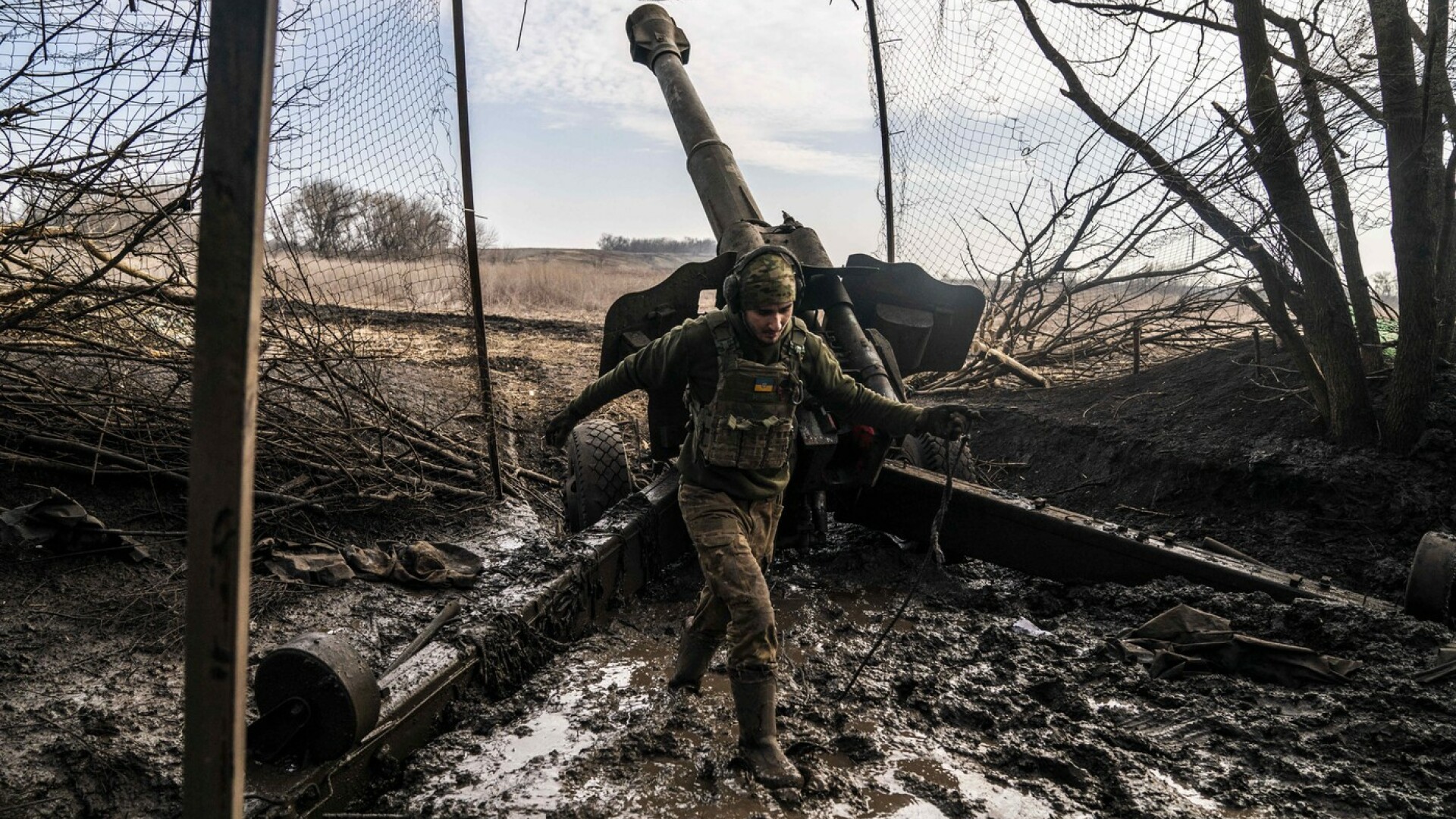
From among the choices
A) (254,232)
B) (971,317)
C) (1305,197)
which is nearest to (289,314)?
(971,317)

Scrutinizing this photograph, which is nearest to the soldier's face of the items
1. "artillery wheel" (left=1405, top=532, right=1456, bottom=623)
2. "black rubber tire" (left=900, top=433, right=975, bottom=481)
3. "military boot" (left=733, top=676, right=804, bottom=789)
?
"military boot" (left=733, top=676, right=804, bottom=789)

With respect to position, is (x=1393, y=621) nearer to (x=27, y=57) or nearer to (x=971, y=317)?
(x=971, y=317)

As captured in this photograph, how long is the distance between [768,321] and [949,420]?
0.78 meters

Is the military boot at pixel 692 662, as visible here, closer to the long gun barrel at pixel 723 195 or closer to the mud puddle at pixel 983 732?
the mud puddle at pixel 983 732

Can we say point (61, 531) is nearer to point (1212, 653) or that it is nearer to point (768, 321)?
point (768, 321)

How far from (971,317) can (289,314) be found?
13.2 ft

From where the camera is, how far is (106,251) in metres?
4.94

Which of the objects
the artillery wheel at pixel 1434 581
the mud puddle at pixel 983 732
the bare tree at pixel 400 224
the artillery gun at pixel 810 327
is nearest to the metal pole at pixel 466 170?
the bare tree at pixel 400 224

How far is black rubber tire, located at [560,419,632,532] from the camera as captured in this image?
5348 millimetres

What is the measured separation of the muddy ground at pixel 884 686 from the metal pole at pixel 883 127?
3.22 meters

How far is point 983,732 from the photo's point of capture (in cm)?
333

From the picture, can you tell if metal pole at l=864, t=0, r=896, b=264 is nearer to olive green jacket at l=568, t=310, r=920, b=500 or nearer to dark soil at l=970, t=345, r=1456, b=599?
dark soil at l=970, t=345, r=1456, b=599

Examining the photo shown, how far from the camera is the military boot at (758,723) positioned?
3059 millimetres

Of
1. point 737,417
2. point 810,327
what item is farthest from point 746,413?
point 810,327
